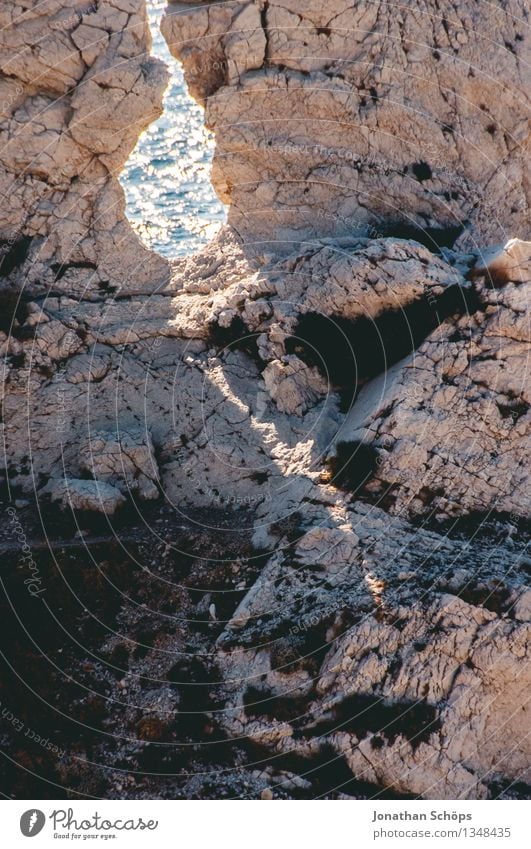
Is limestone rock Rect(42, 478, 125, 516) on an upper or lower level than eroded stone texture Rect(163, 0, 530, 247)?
lower

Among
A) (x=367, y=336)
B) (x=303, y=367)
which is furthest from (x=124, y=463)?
(x=367, y=336)

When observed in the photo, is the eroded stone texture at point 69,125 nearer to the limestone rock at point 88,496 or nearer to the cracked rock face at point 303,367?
the cracked rock face at point 303,367

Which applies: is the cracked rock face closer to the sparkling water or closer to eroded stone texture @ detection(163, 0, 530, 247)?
eroded stone texture @ detection(163, 0, 530, 247)

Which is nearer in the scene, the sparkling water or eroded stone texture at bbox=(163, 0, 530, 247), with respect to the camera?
eroded stone texture at bbox=(163, 0, 530, 247)

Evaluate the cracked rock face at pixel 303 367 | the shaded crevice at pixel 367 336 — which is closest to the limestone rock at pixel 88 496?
the cracked rock face at pixel 303 367

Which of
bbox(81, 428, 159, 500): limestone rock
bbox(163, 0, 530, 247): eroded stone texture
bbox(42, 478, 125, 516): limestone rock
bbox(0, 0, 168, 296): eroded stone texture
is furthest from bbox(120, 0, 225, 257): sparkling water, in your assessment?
bbox(42, 478, 125, 516): limestone rock

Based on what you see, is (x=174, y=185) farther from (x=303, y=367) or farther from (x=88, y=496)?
(x=88, y=496)
